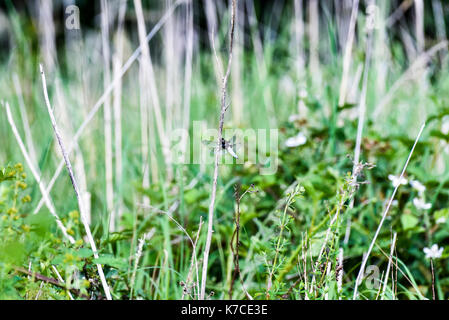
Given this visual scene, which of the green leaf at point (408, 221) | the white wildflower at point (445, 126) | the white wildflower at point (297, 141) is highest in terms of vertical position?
the white wildflower at point (445, 126)

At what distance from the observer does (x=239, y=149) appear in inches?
47.6

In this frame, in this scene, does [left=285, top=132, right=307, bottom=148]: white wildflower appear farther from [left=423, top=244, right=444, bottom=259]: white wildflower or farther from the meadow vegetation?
[left=423, top=244, right=444, bottom=259]: white wildflower

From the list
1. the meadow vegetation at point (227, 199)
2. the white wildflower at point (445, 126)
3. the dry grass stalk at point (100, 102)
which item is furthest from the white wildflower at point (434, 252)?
the dry grass stalk at point (100, 102)

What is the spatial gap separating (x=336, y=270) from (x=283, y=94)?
1.61m

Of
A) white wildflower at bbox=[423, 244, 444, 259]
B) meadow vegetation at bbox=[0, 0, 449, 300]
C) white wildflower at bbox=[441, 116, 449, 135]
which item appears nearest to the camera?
meadow vegetation at bbox=[0, 0, 449, 300]

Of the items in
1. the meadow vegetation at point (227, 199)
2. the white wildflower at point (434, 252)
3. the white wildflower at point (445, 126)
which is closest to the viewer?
the meadow vegetation at point (227, 199)

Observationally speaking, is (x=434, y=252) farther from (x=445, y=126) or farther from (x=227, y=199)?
(x=227, y=199)

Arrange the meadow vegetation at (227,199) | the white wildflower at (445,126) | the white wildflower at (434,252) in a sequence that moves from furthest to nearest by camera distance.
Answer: the white wildflower at (445,126), the white wildflower at (434,252), the meadow vegetation at (227,199)

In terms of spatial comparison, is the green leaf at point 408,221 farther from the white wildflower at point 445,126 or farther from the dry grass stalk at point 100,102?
the dry grass stalk at point 100,102

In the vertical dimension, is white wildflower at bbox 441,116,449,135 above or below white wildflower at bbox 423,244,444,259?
above

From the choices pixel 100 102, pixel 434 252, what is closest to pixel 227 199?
pixel 100 102

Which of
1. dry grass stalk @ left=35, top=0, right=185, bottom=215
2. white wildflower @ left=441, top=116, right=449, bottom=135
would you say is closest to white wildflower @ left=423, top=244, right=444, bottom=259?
white wildflower @ left=441, top=116, right=449, bottom=135
